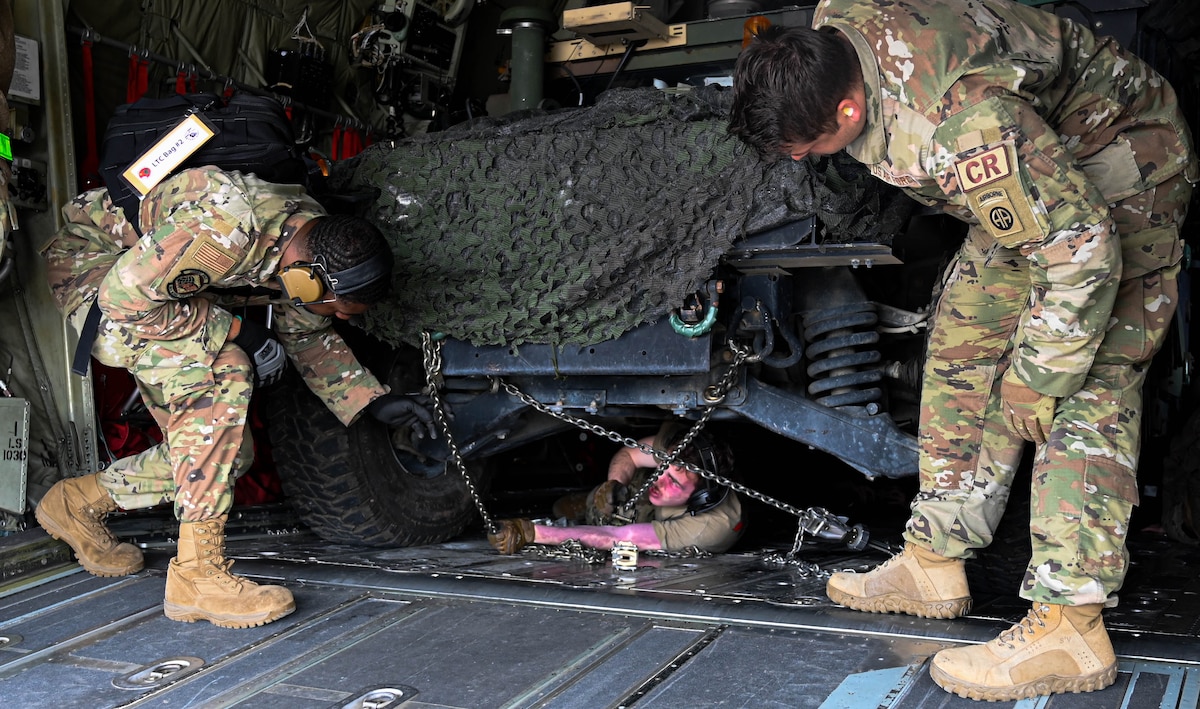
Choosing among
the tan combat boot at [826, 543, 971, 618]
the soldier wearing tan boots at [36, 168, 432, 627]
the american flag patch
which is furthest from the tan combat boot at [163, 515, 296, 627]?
the tan combat boot at [826, 543, 971, 618]

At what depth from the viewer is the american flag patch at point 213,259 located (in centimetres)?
297

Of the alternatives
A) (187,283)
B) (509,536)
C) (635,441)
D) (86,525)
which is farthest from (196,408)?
(635,441)

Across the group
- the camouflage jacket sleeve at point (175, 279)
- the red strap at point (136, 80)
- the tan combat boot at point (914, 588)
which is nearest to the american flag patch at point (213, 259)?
the camouflage jacket sleeve at point (175, 279)

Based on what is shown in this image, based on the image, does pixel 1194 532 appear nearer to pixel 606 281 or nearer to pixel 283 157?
pixel 606 281

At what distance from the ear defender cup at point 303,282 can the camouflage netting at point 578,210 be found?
1.08 ft

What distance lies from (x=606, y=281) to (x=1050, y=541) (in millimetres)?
1325

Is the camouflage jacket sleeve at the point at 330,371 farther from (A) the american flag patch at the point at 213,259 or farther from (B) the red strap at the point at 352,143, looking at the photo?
(B) the red strap at the point at 352,143

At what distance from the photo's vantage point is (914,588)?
2.73 meters

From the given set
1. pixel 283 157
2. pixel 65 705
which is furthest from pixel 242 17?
pixel 65 705

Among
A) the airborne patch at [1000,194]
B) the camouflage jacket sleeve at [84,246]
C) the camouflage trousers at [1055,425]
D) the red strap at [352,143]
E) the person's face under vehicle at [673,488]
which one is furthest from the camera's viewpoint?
the red strap at [352,143]

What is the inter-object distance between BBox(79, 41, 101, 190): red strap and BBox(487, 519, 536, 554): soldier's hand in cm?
175

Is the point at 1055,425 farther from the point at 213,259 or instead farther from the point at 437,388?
the point at 213,259

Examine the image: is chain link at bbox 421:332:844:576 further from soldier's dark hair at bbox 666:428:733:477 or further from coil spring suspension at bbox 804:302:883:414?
soldier's dark hair at bbox 666:428:733:477

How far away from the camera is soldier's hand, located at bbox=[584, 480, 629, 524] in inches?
163
